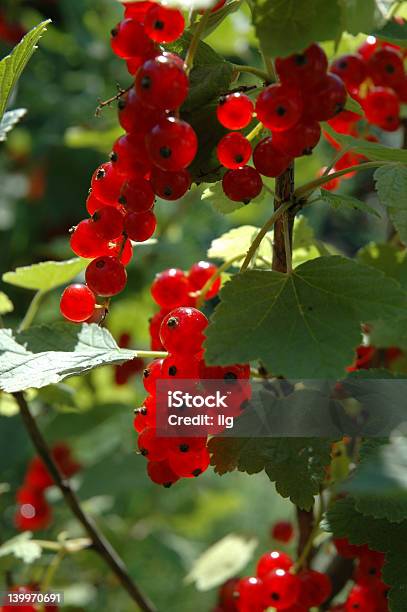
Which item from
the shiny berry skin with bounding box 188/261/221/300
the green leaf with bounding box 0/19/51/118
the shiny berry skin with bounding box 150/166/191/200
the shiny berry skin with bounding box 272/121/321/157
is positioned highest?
the green leaf with bounding box 0/19/51/118

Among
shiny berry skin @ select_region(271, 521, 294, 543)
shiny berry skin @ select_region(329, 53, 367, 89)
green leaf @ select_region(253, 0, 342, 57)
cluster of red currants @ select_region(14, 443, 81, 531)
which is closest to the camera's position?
green leaf @ select_region(253, 0, 342, 57)

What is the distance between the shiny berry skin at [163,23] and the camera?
77 centimetres

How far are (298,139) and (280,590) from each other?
62 cm

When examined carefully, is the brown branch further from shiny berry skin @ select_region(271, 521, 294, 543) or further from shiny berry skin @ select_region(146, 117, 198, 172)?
shiny berry skin @ select_region(146, 117, 198, 172)

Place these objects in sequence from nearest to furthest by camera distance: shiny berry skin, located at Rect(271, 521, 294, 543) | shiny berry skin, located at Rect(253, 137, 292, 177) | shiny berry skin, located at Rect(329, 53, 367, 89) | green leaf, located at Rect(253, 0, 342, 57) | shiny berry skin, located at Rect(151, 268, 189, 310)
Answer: green leaf, located at Rect(253, 0, 342, 57) < shiny berry skin, located at Rect(253, 137, 292, 177) < shiny berry skin, located at Rect(151, 268, 189, 310) < shiny berry skin, located at Rect(329, 53, 367, 89) < shiny berry skin, located at Rect(271, 521, 294, 543)

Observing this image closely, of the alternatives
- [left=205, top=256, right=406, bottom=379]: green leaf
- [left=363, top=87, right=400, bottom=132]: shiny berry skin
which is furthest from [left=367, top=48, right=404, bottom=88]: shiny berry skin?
[left=205, top=256, right=406, bottom=379]: green leaf

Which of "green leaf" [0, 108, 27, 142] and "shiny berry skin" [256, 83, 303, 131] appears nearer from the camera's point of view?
"shiny berry skin" [256, 83, 303, 131]

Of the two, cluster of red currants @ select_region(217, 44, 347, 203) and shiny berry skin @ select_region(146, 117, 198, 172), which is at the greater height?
cluster of red currants @ select_region(217, 44, 347, 203)

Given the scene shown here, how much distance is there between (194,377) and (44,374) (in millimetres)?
168

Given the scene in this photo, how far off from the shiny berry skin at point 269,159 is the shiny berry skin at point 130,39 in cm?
16

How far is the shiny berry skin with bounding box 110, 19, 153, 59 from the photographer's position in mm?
794

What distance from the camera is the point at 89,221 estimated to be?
90 cm

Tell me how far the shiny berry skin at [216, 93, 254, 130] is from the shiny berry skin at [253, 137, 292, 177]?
35 mm

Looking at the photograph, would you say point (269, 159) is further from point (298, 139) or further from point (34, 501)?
point (34, 501)
